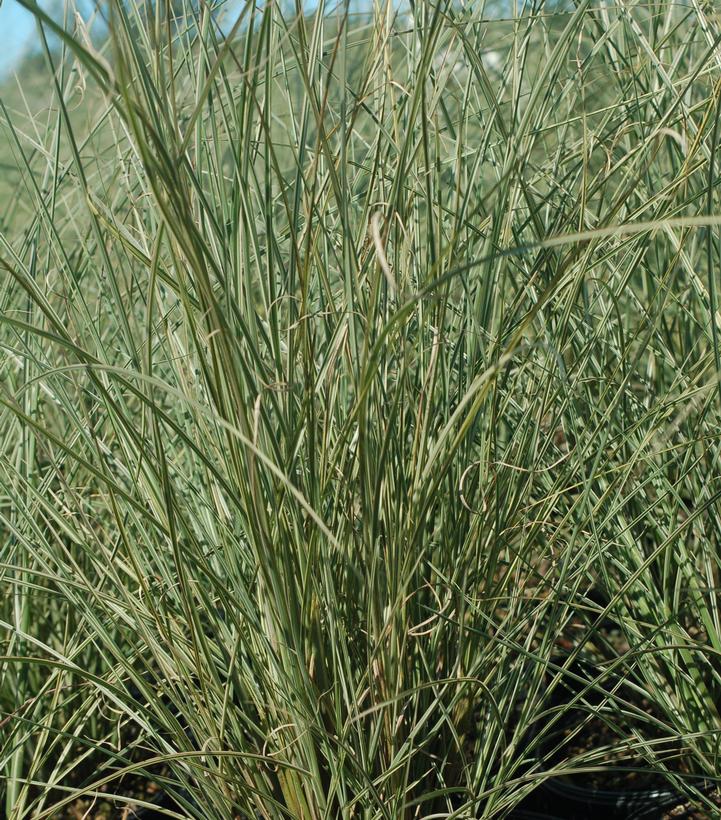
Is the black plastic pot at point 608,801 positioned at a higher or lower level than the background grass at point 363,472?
lower

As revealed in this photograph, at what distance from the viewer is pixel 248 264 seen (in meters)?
0.64

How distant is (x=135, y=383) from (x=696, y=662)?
65cm

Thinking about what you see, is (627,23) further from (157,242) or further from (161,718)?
(161,718)

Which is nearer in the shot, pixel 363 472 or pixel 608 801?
pixel 363 472

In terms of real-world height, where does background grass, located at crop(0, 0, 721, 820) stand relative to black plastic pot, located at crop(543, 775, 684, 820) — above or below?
above

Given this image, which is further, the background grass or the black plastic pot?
the black plastic pot

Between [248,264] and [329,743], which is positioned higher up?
[248,264]

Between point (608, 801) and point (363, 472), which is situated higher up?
point (363, 472)

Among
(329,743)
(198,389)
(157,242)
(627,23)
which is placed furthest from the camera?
(627,23)

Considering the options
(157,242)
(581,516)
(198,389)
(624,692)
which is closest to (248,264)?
(157,242)

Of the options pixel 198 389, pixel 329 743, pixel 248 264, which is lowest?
pixel 329 743

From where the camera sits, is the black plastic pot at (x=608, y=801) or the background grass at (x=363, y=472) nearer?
the background grass at (x=363, y=472)

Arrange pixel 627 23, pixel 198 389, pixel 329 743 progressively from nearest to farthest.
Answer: pixel 329 743
pixel 198 389
pixel 627 23

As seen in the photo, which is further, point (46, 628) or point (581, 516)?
point (46, 628)
